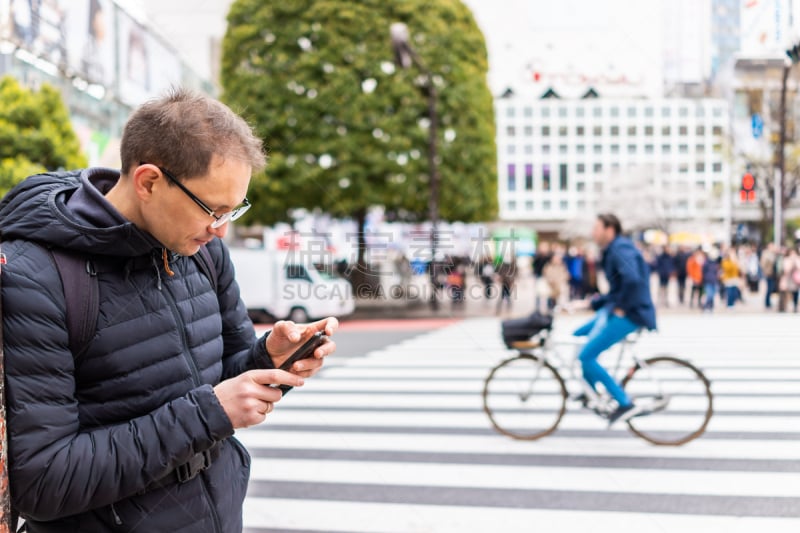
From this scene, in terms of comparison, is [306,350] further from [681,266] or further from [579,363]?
[681,266]

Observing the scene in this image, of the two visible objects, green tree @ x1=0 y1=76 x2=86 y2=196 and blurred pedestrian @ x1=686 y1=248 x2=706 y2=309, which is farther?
blurred pedestrian @ x1=686 y1=248 x2=706 y2=309

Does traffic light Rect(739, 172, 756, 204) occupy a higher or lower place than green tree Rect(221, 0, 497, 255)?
lower

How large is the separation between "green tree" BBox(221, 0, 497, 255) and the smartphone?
16.8 metres

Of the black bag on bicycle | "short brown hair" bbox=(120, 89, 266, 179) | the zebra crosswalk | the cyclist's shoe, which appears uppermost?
"short brown hair" bbox=(120, 89, 266, 179)

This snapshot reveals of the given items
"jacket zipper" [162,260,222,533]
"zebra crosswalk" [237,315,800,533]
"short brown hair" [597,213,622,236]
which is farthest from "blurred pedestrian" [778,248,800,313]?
"jacket zipper" [162,260,222,533]

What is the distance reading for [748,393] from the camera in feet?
18.3

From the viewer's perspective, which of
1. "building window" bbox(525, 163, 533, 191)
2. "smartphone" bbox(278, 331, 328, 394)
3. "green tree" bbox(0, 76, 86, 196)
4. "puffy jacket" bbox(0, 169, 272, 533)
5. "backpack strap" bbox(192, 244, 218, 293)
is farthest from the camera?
"building window" bbox(525, 163, 533, 191)

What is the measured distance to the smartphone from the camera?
1574mm

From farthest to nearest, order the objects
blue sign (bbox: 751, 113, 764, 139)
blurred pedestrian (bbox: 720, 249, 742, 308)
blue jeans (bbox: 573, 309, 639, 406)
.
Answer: blurred pedestrian (bbox: 720, 249, 742, 308)
blue sign (bbox: 751, 113, 764, 139)
blue jeans (bbox: 573, 309, 639, 406)

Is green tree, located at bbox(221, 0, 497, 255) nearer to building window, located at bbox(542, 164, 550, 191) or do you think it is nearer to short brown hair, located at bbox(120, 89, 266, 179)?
short brown hair, located at bbox(120, 89, 266, 179)

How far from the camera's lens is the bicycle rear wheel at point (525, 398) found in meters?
5.87

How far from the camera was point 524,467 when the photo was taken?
5172mm

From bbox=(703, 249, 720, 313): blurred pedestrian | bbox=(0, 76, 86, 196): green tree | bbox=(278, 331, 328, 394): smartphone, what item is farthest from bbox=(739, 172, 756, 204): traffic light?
bbox=(0, 76, 86, 196): green tree

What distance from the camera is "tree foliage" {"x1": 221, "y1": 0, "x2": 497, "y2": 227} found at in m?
18.3
